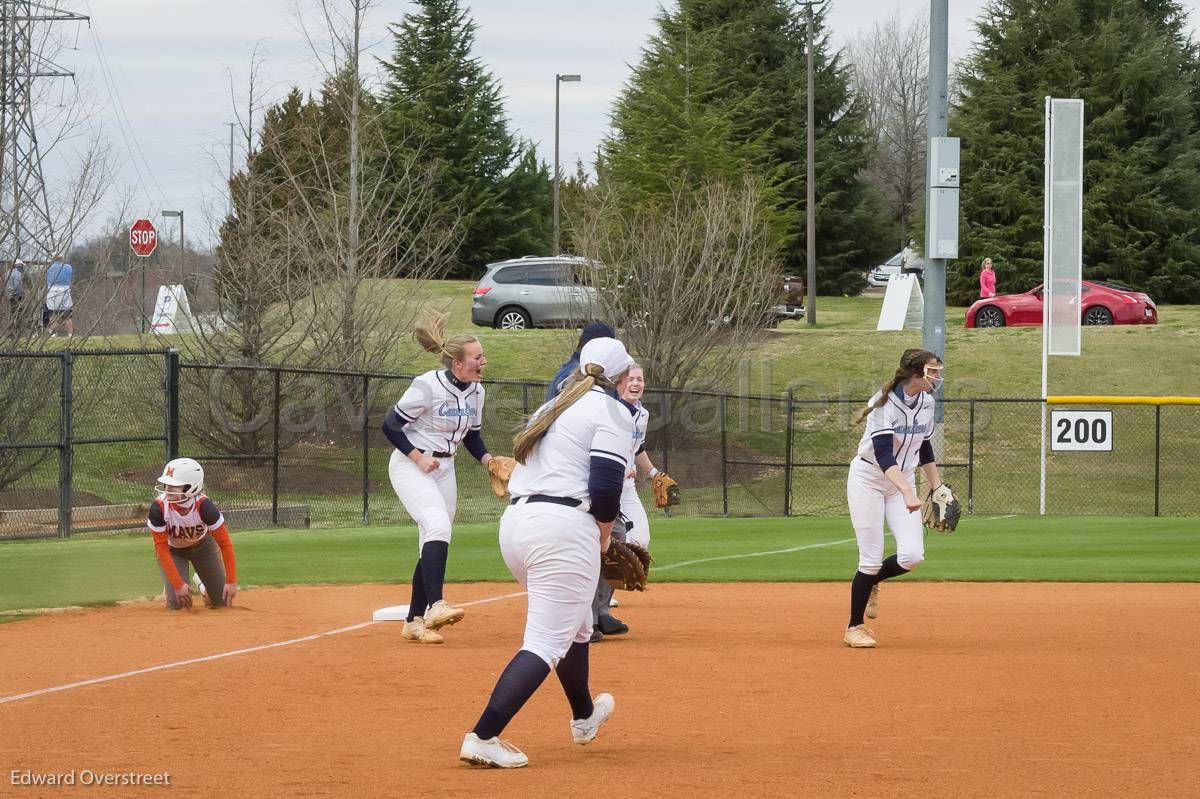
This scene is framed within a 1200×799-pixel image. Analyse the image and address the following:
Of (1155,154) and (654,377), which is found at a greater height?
(1155,154)

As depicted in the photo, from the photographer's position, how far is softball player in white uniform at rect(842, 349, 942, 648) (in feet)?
29.6

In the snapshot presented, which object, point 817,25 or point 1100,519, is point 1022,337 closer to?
point 1100,519

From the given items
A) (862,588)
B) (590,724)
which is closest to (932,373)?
(862,588)

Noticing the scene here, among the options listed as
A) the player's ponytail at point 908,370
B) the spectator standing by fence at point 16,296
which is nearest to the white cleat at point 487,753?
the player's ponytail at point 908,370

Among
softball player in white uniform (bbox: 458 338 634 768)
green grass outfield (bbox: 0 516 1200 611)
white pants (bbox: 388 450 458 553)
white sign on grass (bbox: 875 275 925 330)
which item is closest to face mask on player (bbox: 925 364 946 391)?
white pants (bbox: 388 450 458 553)

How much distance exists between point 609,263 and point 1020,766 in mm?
22865

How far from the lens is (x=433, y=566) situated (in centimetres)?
902

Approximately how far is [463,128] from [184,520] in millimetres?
45937

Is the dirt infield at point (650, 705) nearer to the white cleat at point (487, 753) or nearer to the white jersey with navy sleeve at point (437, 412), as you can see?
the white cleat at point (487, 753)

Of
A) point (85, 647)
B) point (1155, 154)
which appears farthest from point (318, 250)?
point (1155, 154)

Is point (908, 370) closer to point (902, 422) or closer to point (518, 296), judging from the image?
point (902, 422)

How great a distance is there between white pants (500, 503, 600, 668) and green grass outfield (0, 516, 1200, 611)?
258 inches

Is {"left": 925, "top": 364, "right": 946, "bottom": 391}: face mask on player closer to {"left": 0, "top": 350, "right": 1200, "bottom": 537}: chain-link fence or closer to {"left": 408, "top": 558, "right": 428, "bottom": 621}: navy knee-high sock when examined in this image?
A: {"left": 408, "top": 558, "right": 428, "bottom": 621}: navy knee-high sock

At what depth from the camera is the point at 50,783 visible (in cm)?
556
